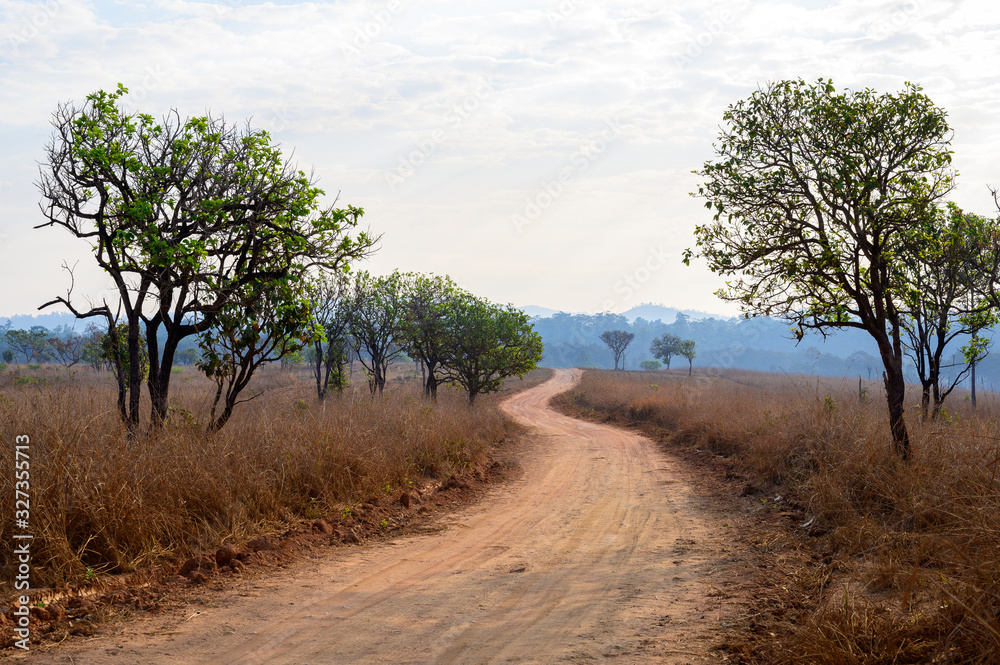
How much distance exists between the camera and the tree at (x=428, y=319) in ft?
84.6

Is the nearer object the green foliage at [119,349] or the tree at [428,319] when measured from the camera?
the green foliage at [119,349]

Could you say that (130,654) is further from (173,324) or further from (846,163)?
(846,163)

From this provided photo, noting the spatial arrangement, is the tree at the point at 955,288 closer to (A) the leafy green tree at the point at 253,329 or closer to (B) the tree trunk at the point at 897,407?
(B) the tree trunk at the point at 897,407

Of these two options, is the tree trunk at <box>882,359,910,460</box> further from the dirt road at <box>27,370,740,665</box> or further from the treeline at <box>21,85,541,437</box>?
the treeline at <box>21,85,541,437</box>

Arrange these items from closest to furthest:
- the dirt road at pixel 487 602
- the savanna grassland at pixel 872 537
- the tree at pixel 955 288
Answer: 1. the savanna grassland at pixel 872 537
2. the dirt road at pixel 487 602
3. the tree at pixel 955 288

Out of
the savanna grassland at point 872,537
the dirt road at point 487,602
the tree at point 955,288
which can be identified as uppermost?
the tree at point 955,288

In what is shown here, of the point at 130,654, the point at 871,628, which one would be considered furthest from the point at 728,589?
the point at 130,654

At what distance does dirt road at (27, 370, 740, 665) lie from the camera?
14.6 ft

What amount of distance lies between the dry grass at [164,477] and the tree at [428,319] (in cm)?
1482

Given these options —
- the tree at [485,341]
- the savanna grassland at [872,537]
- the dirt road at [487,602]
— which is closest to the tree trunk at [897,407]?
the savanna grassland at [872,537]

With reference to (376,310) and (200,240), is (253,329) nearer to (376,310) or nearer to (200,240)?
(200,240)

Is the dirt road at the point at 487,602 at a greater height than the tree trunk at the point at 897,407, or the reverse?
the tree trunk at the point at 897,407

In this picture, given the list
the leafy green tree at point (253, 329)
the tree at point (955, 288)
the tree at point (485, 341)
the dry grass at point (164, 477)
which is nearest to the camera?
the dry grass at point (164, 477)

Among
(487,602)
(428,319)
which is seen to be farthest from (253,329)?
(428,319)
